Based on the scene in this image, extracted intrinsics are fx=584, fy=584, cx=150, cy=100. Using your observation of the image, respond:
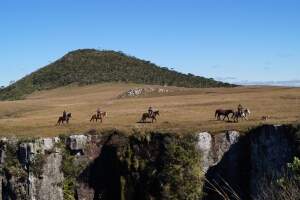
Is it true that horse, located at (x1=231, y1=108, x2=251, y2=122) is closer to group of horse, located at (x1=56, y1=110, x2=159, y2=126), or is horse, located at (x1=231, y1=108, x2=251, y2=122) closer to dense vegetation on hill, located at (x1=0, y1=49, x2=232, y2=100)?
group of horse, located at (x1=56, y1=110, x2=159, y2=126)

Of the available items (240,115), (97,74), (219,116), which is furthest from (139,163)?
(97,74)

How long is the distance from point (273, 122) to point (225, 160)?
5060mm

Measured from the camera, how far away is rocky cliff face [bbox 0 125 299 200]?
45250 mm

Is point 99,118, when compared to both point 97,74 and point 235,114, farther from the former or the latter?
point 97,74

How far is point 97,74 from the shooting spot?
148875 mm

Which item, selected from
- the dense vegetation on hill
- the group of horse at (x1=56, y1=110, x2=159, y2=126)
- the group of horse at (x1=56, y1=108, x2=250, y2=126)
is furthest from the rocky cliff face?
the dense vegetation on hill

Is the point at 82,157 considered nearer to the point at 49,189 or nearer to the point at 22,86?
the point at 49,189

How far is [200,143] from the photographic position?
1811 inches

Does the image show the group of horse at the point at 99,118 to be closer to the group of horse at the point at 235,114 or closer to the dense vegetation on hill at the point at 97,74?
the group of horse at the point at 235,114

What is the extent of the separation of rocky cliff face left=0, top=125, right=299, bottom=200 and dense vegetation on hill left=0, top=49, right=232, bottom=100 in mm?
88005

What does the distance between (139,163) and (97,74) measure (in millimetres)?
101834

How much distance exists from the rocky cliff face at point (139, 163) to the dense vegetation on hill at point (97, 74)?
88005 mm

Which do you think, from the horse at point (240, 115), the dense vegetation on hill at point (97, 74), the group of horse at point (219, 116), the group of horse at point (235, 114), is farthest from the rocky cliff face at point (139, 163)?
the dense vegetation on hill at point (97, 74)

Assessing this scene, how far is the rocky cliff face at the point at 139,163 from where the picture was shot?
4525cm
